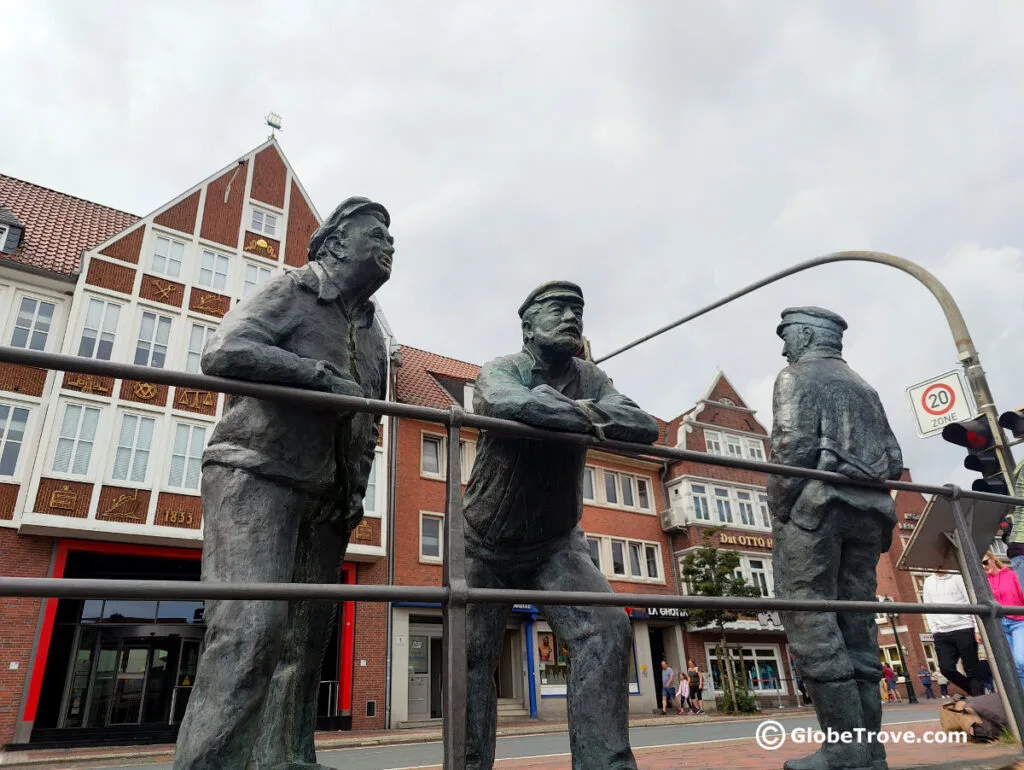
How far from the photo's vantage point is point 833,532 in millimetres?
3562

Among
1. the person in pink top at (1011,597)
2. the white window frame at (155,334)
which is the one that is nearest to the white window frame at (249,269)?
the white window frame at (155,334)

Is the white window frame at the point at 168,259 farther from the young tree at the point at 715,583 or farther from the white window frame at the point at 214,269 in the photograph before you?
the young tree at the point at 715,583

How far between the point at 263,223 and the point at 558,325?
785 inches

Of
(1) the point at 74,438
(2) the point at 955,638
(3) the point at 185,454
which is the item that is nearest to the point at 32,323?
(1) the point at 74,438

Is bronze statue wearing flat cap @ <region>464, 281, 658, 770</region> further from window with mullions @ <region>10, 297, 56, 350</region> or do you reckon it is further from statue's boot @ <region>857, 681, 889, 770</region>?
window with mullions @ <region>10, 297, 56, 350</region>

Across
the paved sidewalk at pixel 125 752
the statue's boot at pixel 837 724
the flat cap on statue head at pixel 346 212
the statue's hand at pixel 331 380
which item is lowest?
the paved sidewalk at pixel 125 752

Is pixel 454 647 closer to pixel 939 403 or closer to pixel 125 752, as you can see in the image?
pixel 939 403

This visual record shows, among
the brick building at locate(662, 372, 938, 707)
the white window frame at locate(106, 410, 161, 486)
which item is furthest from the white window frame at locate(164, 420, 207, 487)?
the brick building at locate(662, 372, 938, 707)

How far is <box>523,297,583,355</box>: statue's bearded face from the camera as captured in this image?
2.99 metres

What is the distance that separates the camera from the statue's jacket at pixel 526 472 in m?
2.71

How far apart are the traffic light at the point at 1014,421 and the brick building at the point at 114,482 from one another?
43.3ft

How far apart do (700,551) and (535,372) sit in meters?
22.6

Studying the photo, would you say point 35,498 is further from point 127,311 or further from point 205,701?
point 205,701

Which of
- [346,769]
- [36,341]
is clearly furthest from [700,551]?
[36,341]
